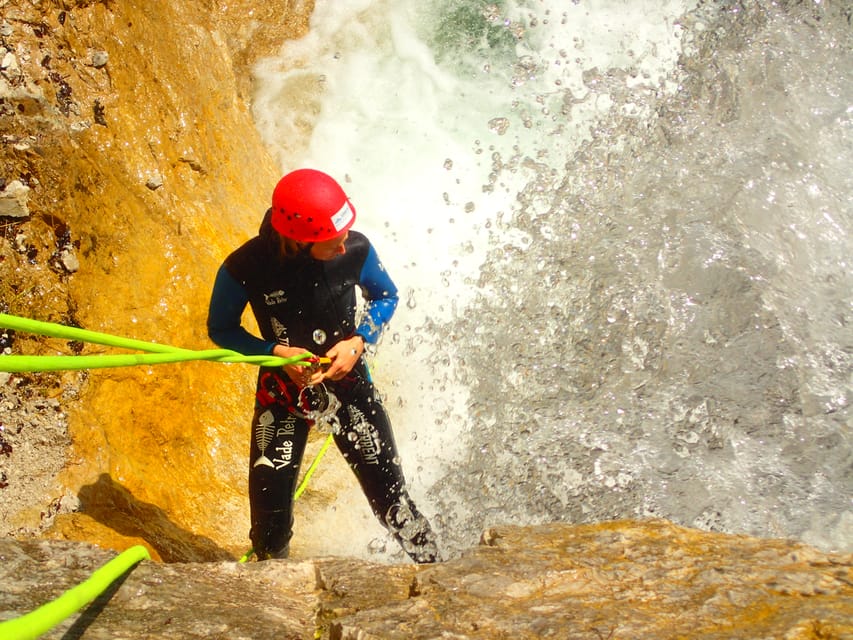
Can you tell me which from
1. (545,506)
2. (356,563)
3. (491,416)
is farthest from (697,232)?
(356,563)

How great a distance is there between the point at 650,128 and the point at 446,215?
183 cm

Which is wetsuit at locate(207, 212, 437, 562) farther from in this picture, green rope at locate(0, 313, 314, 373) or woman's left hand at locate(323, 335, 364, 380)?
green rope at locate(0, 313, 314, 373)

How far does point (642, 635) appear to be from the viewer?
6.17 ft

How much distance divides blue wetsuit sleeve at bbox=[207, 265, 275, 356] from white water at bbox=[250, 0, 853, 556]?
1.51 m

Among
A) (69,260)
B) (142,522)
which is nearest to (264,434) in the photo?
(142,522)

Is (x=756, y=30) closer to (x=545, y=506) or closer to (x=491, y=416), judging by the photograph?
(x=491, y=416)

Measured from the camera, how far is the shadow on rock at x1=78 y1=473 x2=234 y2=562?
12.4ft

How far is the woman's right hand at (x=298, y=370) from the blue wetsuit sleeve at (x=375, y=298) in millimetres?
297

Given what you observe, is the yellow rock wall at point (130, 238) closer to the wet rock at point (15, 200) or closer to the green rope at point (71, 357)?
the wet rock at point (15, 200)

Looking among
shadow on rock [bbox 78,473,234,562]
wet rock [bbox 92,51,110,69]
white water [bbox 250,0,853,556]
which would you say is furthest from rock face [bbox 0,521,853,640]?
wet rock [bbox 92,51,110,69]

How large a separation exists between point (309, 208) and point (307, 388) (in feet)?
2.78

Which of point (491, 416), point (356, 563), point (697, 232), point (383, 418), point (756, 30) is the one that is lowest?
point (356, 563)

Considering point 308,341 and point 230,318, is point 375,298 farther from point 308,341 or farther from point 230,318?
point 230,318

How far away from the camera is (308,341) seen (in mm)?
3062
